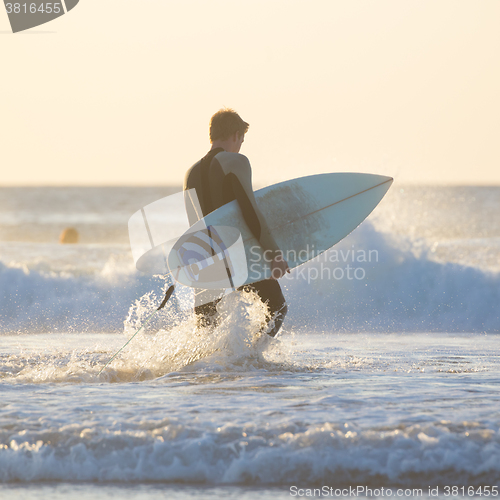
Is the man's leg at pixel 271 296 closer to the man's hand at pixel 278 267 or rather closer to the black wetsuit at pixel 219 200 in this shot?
the black wetsuit at pixel 219 200

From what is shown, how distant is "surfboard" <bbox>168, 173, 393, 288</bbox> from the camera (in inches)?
162

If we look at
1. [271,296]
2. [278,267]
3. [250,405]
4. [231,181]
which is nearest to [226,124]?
[231,181]

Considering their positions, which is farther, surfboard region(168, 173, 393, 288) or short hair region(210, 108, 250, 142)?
surfboard region(168, 173, 393, 288)

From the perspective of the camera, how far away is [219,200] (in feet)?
12.9

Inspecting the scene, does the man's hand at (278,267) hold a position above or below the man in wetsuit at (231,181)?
below

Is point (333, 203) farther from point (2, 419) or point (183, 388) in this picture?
point (2, 419)

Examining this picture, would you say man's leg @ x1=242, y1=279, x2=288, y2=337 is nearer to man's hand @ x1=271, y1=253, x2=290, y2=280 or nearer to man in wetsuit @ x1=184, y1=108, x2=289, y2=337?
man in wetsuit @ x1=184, y1=108, x2=289, y2=337

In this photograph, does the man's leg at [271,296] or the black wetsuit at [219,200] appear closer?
the black wetsuit at [219,200]

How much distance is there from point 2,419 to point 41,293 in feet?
20.8

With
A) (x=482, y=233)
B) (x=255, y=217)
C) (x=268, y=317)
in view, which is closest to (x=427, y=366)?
(x=268, y=317)

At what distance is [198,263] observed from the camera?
4133 millimetres

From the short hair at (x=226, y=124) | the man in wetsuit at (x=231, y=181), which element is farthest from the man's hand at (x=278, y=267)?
the short hair at (x=226, y=124)

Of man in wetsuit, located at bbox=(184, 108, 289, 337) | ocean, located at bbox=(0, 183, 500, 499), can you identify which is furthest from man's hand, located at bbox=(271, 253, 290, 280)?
ocean, located at bbox=(0, 183, 500, 499)

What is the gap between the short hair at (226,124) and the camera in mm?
3873
